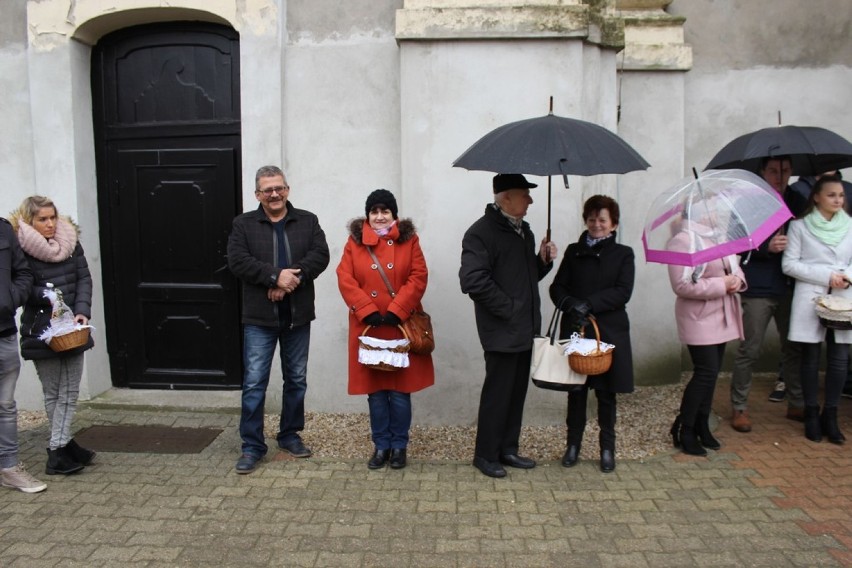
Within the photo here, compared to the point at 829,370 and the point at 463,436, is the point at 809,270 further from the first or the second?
the point at 463,436

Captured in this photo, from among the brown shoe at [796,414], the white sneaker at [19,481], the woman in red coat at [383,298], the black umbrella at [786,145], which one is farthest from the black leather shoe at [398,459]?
the brown shoe at [796,414]

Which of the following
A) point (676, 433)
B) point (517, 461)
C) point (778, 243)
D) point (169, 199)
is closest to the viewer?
point (517, 461)

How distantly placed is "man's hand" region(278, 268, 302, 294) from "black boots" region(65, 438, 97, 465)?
171cm

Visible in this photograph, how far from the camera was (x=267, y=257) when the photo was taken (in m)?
4.58

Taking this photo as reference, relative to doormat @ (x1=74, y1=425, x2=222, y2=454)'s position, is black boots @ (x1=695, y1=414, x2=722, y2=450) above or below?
above

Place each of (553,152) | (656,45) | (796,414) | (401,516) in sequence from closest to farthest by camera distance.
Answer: (553,152) < (401,516) < (796,414) < (656,45)

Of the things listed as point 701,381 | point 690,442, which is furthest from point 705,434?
point 701,381

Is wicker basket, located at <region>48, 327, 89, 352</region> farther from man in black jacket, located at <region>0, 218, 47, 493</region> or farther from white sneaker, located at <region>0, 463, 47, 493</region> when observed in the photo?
white sneaker, located at <region>0, 463, 47, 493</region>

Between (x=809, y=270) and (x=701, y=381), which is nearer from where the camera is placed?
(x=701, y=381)

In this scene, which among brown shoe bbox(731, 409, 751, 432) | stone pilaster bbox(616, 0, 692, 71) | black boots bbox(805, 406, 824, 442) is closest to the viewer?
black boots bbox(805, 406, 824, 442)

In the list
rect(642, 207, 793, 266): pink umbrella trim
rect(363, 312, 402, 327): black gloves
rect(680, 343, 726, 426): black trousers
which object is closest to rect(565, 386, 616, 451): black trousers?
rect(680, 343, 726, 426): black trousers

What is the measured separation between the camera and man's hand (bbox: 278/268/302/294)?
175 inches

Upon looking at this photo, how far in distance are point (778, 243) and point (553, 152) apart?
7.43 feet

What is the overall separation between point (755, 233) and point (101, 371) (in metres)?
5.15
